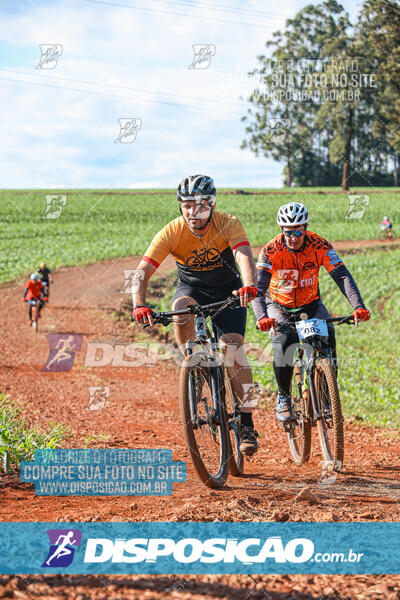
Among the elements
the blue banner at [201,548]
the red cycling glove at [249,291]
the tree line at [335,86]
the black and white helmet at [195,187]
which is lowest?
the blue banner at [201,548]

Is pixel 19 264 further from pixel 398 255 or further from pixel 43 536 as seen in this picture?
pixel 43 536

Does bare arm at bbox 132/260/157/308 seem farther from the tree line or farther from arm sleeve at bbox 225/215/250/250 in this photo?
the tree line

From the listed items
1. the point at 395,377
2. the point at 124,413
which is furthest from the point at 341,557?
the point at 395,377

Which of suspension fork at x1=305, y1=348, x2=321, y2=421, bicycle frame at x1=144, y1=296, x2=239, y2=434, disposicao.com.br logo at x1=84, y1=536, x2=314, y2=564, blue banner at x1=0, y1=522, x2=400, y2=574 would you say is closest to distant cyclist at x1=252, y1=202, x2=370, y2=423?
suspension fork at x1=305, y1=348, x2=321, y2=421

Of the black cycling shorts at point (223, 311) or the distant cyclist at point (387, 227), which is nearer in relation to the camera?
the black cycling shorts at point (223, 311)

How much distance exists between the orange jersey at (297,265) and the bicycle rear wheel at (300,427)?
0.74 metres

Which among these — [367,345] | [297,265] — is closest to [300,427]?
[297,265]

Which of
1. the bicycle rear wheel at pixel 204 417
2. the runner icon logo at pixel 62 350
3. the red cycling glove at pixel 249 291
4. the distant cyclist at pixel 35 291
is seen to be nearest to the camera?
the bicycle rear wheel at pixel 204 417

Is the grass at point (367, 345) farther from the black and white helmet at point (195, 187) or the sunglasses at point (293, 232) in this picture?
the black and white helmet at point (195, 187)

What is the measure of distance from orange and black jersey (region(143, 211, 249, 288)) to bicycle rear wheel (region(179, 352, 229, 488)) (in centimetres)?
91

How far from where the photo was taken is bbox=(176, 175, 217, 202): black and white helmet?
5.19m

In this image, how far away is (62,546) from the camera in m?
3.52

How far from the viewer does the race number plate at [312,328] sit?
541 centimetres

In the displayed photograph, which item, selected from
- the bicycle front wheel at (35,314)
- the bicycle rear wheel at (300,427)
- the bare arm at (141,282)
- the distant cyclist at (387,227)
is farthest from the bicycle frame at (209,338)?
the distant cyclist at (387,227)
